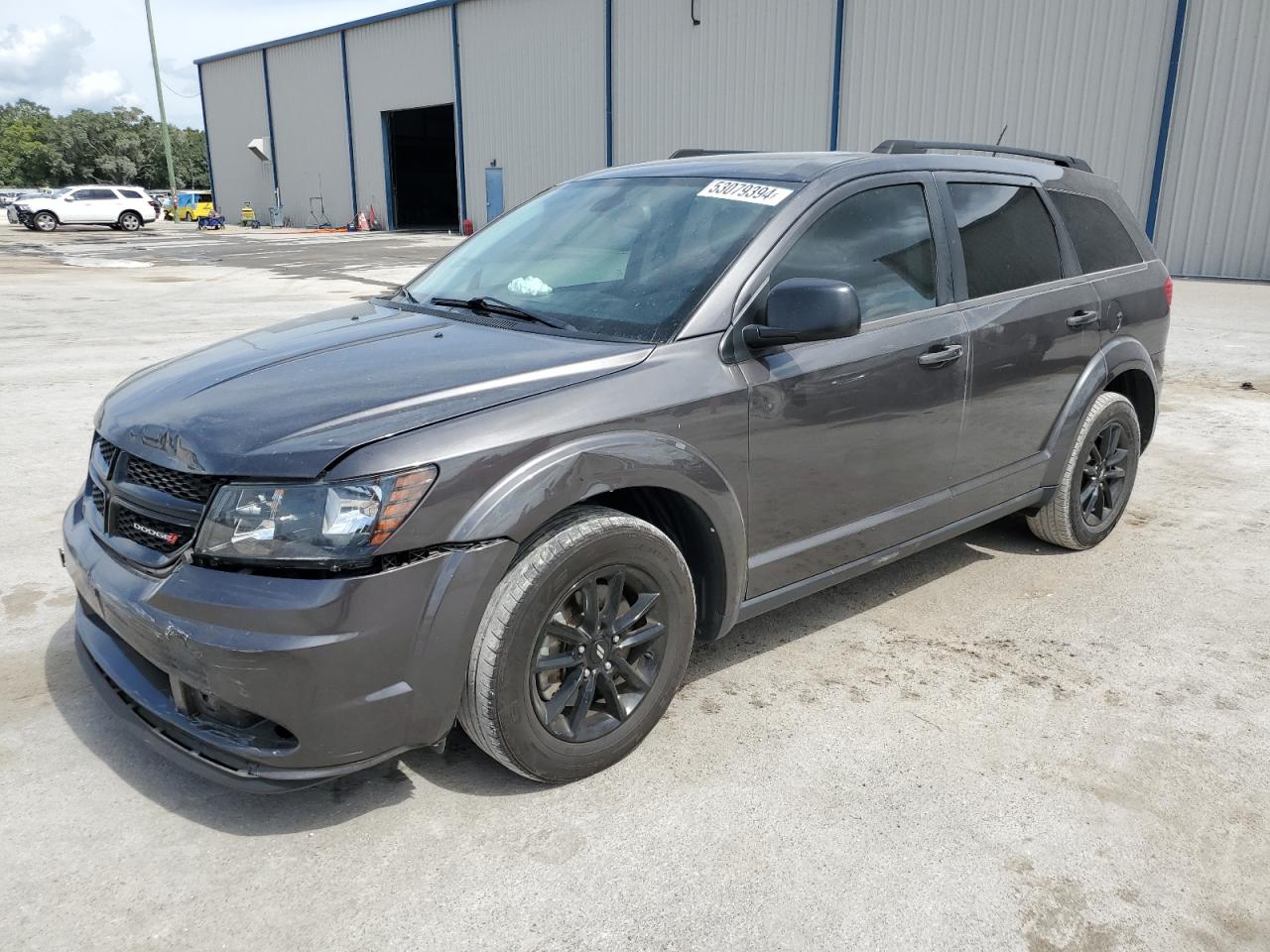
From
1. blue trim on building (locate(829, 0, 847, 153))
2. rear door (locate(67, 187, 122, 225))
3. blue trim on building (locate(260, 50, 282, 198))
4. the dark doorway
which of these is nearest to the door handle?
blue trim on building (locate(829, 0, 847, 153))

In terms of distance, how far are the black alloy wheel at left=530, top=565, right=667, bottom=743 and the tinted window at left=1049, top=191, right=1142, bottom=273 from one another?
2.81 meters

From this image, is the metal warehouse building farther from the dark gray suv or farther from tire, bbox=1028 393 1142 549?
the dark gray suv

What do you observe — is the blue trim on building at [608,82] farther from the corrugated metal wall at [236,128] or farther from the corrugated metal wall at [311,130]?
the corrugated metal wall at [236,128]

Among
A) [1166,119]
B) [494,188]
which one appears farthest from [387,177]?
[1166,119]

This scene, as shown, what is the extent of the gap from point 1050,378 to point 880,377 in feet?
3.92

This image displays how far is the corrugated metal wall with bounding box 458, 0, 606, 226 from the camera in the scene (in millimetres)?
27000

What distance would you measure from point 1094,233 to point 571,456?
3163mm

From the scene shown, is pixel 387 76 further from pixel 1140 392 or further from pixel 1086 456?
pixel 1086 456

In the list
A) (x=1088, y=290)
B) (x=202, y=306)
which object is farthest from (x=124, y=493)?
(x=202, y=306)

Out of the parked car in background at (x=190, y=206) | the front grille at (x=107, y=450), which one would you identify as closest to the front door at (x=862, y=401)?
the front grille at (x=107, y=450)

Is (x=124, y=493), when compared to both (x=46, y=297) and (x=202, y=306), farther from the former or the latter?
(x=46, y=297)

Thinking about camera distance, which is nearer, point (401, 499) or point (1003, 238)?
point (401, 499)

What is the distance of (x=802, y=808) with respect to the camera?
271 cm

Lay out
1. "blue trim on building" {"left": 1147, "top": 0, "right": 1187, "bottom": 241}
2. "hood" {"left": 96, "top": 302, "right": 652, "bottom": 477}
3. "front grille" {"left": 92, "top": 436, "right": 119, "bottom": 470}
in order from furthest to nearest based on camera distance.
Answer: "blue trim on building" {"left": 1147, "top": 0, "right": 1187, "bottom": 241} → "front grille" {"left": 92, "top": 436, "right": 119, "bottom": 470} → "hood" {"left": 96, "top": 302, "right": 652, "bottom": 477}
